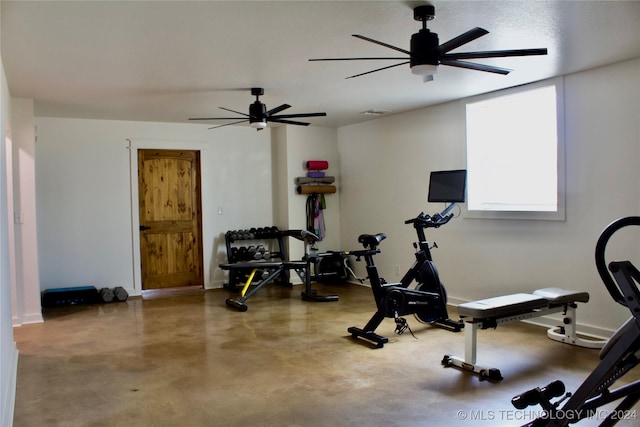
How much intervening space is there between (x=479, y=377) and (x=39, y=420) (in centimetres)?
296

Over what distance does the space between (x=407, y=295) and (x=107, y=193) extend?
15.1 feet

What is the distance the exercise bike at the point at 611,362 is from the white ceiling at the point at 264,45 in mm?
1822

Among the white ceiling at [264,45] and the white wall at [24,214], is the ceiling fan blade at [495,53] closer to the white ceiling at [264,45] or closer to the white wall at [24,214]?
the white ceiling at [264,45]

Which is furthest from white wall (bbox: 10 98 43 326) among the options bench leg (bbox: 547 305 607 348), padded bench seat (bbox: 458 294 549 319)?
bench leg (bbox: 547 305 607 348)

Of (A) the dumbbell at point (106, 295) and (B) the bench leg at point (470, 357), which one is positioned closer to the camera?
(B) the bench leg at point (470, 357)

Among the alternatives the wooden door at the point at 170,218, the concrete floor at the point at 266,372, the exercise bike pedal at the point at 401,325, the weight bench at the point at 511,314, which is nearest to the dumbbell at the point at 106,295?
the wooden door at the point at 170,218

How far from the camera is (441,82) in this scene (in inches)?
197

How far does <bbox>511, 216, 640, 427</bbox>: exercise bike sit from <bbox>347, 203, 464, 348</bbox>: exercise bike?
2201mm

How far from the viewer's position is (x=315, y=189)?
306 inches

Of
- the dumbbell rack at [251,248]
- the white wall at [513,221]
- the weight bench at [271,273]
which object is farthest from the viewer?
the dumbbell rack at [251,248]

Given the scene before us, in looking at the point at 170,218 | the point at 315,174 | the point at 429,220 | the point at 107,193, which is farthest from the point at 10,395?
the point at 315,174

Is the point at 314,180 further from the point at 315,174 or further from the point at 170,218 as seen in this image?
the point at 170,218

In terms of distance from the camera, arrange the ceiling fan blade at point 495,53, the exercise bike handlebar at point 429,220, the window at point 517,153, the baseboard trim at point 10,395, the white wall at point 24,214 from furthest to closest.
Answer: the white wall at point 24,214 < the window at point 517,153 < the exercise bike handlebar at point 429,220 < the ceiling fan blade at point 495,53 < the baseboard trim at point 10,395

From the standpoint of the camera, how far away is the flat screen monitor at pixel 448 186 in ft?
15.9
